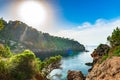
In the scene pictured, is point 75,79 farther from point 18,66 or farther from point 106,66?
point 106,66

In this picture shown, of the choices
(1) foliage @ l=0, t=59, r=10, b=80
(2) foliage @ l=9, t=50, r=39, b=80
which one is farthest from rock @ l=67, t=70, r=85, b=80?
(1) foliage @ l=0, t=59, r=10, b=80

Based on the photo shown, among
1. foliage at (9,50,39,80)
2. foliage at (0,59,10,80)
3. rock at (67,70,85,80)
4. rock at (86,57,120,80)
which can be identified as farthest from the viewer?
rock at (67,70,85,80)

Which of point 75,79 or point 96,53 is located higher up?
point 96,53

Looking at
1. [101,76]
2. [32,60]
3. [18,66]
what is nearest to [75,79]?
[32,60]

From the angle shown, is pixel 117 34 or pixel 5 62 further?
pixel 117 34

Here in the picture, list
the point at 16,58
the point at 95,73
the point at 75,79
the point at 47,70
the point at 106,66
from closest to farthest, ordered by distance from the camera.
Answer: the point at 106,66 → the point at 95,73 → the point at 16,58 → the point at 75,79 → the point at 47,70

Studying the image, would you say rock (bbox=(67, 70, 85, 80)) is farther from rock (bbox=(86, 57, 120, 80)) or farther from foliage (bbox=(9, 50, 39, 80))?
rock (bbox=(86, 57, 120, 80))

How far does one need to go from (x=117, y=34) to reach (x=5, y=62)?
44.7 metres

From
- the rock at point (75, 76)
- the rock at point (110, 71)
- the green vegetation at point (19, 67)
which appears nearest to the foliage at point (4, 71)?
the green vegetation at point (19, 67)

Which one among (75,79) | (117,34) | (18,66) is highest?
(117,34)

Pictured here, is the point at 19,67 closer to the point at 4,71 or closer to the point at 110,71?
the point at 4,71

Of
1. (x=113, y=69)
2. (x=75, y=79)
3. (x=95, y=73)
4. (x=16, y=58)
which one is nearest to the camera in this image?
(x=113, y=69)

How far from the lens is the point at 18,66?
145 ft

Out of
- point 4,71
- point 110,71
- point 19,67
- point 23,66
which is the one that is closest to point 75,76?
point 23,66
